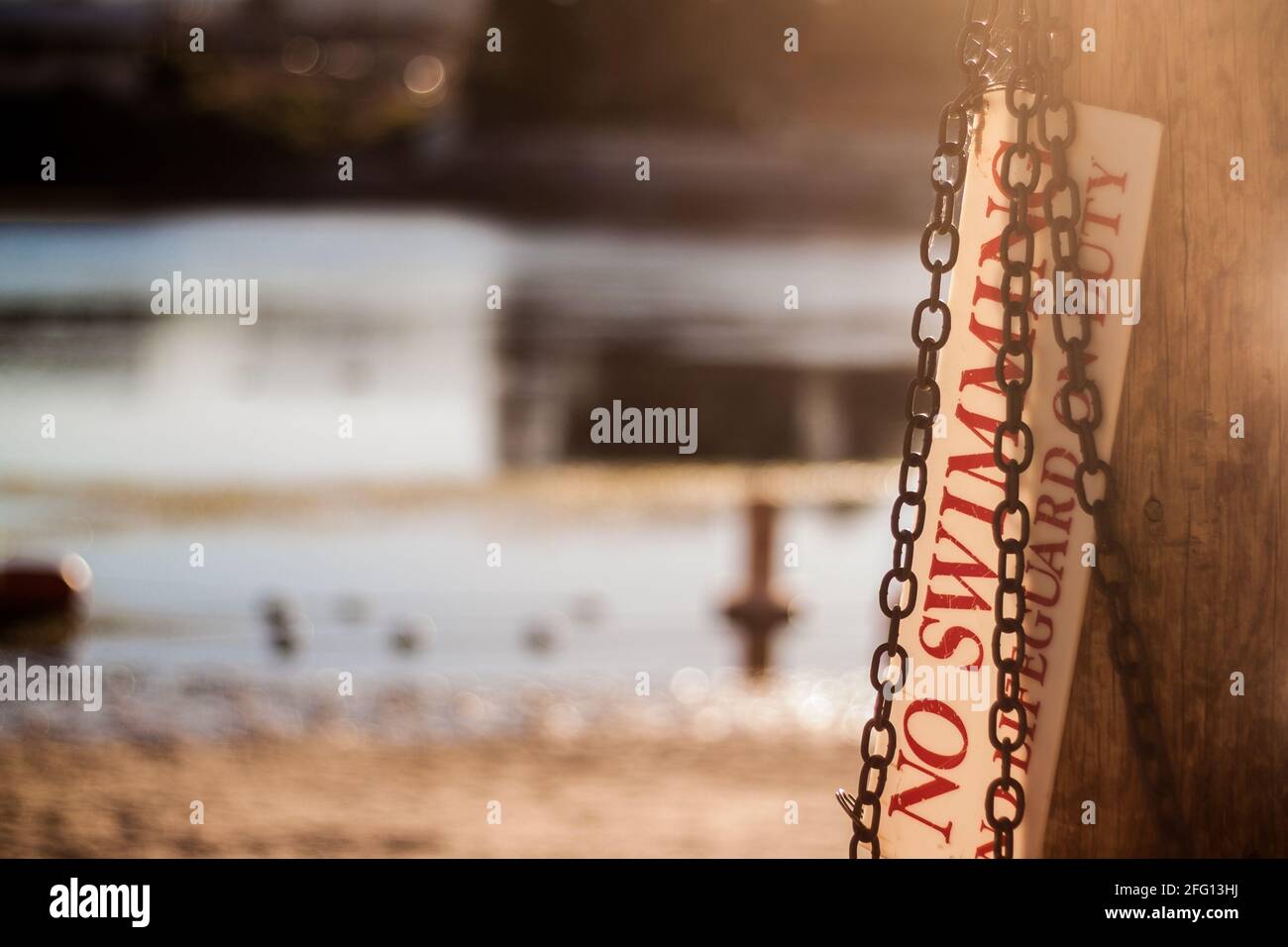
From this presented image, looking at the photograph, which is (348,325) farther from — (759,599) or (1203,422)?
(1203,422)

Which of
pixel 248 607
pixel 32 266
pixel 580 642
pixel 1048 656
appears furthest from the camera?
pixel 32 266

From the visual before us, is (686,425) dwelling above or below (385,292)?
below

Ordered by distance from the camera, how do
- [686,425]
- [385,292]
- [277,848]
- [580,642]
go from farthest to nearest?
[385,292], [686,425], [580,642], [277,848]

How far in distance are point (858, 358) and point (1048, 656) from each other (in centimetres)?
1755

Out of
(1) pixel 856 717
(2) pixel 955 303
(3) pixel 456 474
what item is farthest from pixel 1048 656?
(3) pixel 456 474

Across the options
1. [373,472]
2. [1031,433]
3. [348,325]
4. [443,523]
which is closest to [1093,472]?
[1031,433]

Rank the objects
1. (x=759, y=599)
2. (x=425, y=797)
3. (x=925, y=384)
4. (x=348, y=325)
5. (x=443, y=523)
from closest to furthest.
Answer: (x=925, y=384) < (x=425, y=797) < (x=759, y=599) < (x=443, y=523) < (x=348, y=325)

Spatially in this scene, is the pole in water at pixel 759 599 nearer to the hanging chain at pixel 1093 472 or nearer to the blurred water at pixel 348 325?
the blurred water at pixel 348 325

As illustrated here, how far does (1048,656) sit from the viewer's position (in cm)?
221

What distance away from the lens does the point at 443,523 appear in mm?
10945

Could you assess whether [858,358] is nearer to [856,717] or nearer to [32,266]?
[856,717]

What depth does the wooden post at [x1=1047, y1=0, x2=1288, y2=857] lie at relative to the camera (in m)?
2.15

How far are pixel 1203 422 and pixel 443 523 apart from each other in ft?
29.9

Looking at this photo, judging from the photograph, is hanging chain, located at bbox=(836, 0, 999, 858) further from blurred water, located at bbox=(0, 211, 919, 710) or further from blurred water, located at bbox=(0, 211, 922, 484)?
blurred water, located at bbox=(0, 211, 922, 484)
